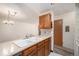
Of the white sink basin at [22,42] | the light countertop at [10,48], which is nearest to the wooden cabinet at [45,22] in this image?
the light countertop at [10,48]

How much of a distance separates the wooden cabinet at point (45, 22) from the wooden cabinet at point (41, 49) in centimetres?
19

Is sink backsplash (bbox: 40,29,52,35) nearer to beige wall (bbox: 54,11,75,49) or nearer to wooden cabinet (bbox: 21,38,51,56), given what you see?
wooden cabinet (bbox: 21,38,51,56)

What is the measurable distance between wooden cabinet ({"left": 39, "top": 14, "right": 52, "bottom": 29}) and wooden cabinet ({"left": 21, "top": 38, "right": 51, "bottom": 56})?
19cm

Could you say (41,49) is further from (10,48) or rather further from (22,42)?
(10,48)

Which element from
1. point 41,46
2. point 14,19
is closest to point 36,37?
point 41,46

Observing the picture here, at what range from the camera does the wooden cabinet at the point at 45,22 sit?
56.8 inches

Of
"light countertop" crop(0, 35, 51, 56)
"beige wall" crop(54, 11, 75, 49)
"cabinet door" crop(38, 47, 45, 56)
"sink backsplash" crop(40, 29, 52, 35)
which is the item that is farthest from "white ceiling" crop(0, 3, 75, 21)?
"cabinet door" crop(38, 47, 45, 56)

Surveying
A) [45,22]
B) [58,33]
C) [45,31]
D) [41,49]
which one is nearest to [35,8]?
[45,22]

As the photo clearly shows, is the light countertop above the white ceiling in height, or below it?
below

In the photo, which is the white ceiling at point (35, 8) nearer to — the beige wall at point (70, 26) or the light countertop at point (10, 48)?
the beige wall at point (70, 26)

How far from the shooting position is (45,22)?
4.79 feet

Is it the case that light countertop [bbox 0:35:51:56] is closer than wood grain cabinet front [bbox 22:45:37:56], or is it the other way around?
light countertop [bbox 0:35:51:56]

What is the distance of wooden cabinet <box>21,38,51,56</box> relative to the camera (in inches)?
55.6

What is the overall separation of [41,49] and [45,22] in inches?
16.1
